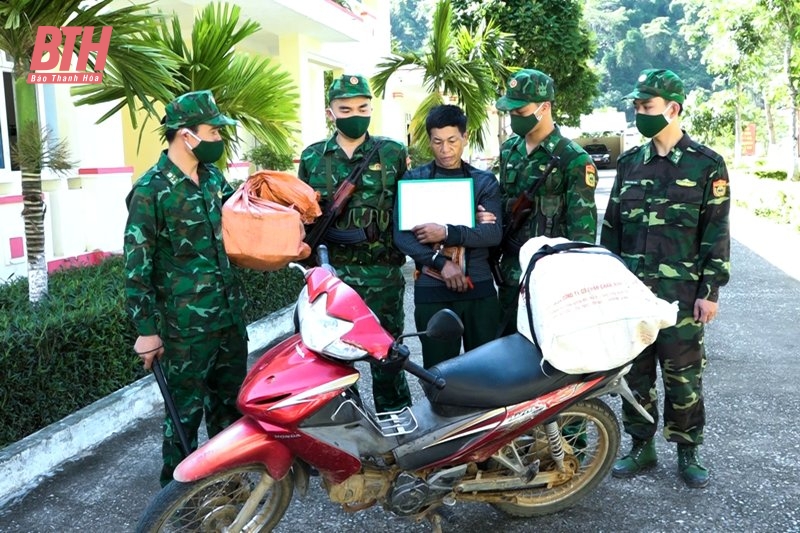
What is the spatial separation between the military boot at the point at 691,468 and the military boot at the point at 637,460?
128 mm

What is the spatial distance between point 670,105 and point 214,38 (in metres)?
3.43

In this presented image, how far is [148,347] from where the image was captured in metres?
2.98

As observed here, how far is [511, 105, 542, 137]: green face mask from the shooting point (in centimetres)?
336

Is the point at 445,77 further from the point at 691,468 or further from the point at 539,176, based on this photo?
the point at 691,468

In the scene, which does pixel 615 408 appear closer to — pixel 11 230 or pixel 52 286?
pixel 52 286

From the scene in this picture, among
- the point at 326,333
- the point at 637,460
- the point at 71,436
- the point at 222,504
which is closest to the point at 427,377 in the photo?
the point at 326,333

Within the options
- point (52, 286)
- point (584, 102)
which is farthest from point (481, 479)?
point (584, 102)

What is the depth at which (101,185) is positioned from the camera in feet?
24.0

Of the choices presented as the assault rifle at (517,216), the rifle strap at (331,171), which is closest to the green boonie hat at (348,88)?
the rifle strap at (331,171)

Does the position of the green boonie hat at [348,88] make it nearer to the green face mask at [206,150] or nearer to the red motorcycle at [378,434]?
the green face mask at [206,150]

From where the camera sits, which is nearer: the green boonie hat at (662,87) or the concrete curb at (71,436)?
the green boonie hat at (662,87)

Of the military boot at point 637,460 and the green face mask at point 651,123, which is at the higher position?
the green face mask at point 651,123

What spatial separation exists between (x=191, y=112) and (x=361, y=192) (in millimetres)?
843

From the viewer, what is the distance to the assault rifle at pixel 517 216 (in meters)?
3.30
